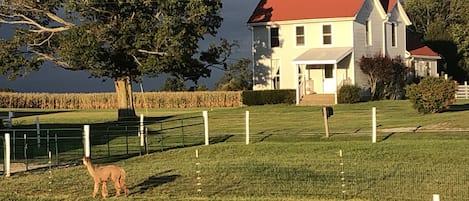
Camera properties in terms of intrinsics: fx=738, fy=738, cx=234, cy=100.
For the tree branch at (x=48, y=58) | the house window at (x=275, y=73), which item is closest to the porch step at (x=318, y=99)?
the house window at (x=275, y=73)

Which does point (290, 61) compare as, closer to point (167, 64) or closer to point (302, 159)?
point (167, 64)

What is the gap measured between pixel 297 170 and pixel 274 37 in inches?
1437

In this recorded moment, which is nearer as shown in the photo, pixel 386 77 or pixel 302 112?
pixel 302 112

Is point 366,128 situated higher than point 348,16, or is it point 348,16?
point 348,16

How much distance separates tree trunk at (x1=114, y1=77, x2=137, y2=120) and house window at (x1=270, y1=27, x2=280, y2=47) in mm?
12899

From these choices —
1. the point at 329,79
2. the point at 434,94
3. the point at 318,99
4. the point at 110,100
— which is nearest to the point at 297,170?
the point at 434,94

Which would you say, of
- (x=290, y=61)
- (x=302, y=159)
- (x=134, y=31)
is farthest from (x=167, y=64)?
(x=302, y=159)

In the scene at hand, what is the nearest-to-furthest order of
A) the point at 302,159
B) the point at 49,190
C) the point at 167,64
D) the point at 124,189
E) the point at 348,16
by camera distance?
1. the point at 124,189
2. the point at 49,190
3. the point at 302,159
4. the point at 167,64
5. the point at 348,16

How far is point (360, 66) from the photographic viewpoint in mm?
49562

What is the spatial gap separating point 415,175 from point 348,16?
34726 mm

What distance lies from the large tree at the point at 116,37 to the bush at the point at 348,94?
9.08 metres

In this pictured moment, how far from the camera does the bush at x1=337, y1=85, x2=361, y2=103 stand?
4628 centimetres

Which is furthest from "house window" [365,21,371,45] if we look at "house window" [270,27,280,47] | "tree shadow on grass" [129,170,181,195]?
"tree shadow on grass" [129,170,181,195]

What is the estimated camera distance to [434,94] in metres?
32.7
